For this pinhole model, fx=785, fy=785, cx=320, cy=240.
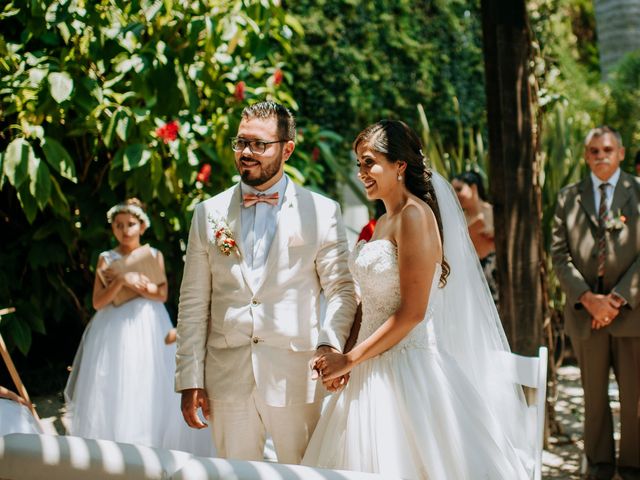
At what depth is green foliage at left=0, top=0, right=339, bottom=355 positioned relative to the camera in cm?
468

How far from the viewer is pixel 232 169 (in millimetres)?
5629

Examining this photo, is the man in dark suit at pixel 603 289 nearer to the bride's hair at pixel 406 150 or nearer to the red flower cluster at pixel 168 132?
the bride's hair at pixel 406 150

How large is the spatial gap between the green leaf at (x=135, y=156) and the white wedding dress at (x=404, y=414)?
2490 mm

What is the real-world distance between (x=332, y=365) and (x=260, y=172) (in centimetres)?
73

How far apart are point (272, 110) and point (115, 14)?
2.66 meters

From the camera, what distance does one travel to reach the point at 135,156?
494cm

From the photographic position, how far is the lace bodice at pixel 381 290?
2.71 m

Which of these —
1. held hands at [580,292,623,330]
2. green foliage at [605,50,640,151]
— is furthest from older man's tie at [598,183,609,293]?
green foliage at [605,50,640,151]

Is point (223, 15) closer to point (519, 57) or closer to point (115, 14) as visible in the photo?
point (115, 14)

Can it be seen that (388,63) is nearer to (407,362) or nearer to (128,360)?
(128,360)

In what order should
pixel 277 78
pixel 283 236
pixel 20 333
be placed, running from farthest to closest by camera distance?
pixel 277 78
pixel 20 333
pixel 283 236

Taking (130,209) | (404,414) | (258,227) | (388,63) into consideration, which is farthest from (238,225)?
(388,63)

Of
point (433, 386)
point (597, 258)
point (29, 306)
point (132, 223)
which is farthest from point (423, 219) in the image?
point (29, 306)

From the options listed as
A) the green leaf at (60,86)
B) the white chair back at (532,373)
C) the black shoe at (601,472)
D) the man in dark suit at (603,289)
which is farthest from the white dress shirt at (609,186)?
the green leaf at (60,86)
